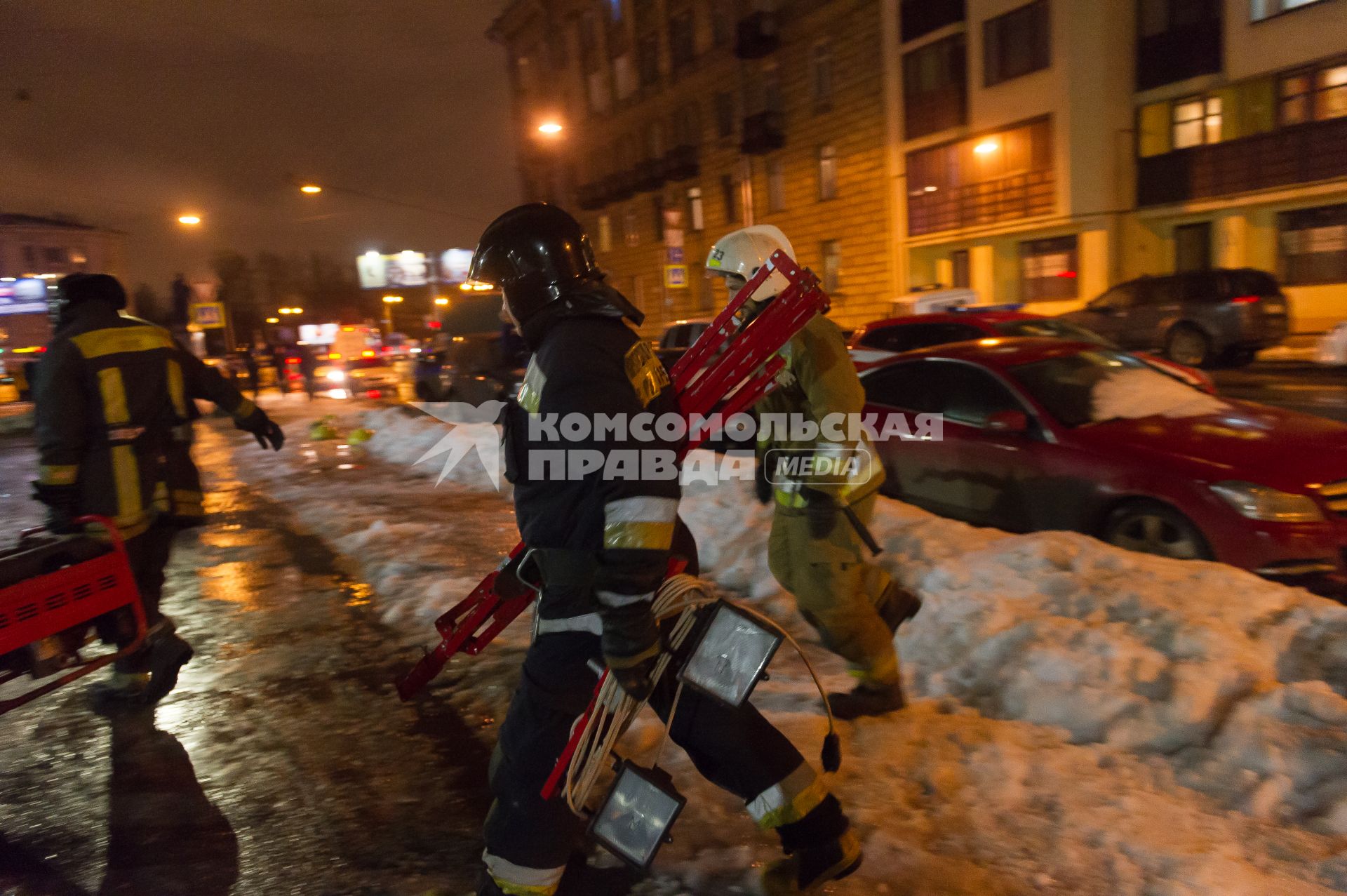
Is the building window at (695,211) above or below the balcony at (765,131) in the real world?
below

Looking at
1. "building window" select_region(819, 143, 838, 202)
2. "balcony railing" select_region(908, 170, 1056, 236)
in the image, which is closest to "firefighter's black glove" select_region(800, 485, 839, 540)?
"balcony railing" select_region(908, 170, 1056, 236)

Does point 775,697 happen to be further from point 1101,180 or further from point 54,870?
point 1101,180

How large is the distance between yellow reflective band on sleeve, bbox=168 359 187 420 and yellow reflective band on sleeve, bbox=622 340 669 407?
2781mm

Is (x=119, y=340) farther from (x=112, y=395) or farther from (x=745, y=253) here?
(x=745, y=253)

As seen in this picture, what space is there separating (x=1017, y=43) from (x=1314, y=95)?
6.90m

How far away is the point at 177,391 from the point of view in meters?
4.13

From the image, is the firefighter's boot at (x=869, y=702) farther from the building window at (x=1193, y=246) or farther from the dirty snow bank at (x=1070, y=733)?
the building window at (x=1193, y=246)

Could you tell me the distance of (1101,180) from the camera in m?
22.9

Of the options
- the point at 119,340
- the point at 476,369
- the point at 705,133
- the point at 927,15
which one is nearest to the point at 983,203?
the point at 927,15

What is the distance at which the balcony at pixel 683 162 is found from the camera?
120 feet

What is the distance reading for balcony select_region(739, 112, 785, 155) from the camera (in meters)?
31.4

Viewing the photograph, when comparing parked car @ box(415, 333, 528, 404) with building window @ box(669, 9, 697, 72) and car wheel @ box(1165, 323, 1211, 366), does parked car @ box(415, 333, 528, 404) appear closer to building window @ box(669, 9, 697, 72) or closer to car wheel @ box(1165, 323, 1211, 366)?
car wheel @ box(1165, 323, 1211, 366)

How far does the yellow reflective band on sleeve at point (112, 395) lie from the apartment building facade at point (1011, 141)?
17.6m

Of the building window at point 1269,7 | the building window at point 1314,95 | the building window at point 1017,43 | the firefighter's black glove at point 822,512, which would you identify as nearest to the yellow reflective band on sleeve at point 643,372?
the firefighter's black glove at point 822,512
